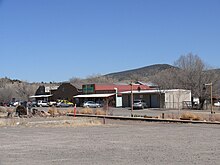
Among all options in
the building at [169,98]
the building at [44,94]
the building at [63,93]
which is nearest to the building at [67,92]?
the building at [63,93]

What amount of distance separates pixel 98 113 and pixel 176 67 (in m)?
38.9

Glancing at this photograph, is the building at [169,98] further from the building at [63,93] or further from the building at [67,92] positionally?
the building at [67,92]

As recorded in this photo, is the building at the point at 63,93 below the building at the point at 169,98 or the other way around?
the other way around

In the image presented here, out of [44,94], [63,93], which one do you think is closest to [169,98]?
[63,93]

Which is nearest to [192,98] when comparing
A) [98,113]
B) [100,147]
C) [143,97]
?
[143,97]

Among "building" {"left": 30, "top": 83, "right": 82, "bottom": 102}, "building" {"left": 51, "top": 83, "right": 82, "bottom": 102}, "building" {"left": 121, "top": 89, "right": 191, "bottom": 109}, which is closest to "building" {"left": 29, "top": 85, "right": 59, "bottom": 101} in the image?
"building" {"left": 30, "top": 83, "right": 82, "bottom": 102}

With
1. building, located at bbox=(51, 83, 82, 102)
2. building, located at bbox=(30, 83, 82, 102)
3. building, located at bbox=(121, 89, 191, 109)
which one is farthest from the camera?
building, located at bbox=(30, 83, 82, 102)

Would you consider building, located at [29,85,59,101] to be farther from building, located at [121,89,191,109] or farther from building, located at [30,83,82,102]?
building, located at [121,89,191,109]

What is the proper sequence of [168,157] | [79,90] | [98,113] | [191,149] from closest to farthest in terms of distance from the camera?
[168,157] < [191,149] < [98,113] < [79,90]

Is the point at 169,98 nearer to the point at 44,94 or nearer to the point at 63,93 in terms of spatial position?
the point at 63,93

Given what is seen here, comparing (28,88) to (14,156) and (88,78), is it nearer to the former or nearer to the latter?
(88,78)

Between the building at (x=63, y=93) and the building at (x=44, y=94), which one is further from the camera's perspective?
the building at (x=44, y=94)

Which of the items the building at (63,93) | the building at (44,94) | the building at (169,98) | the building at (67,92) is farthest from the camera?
the building at (44,94)

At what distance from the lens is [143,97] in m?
83.2
